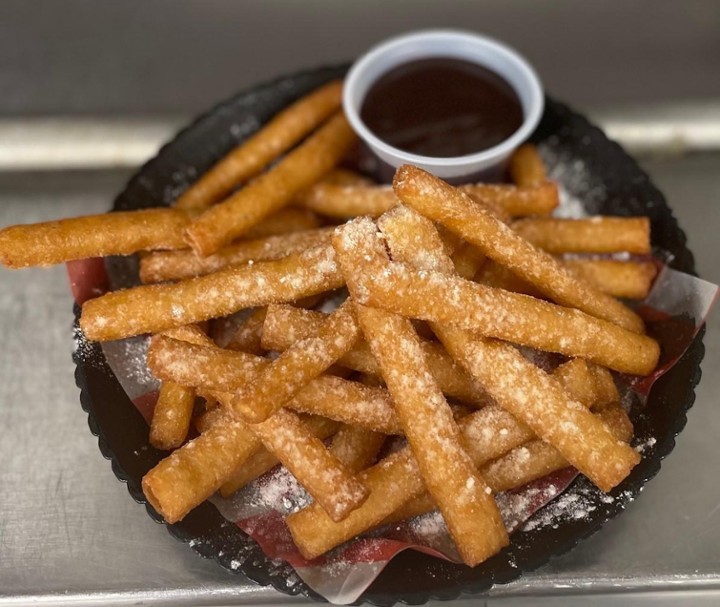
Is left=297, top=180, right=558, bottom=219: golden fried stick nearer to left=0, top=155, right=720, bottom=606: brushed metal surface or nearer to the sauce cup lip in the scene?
the sauce cup lip

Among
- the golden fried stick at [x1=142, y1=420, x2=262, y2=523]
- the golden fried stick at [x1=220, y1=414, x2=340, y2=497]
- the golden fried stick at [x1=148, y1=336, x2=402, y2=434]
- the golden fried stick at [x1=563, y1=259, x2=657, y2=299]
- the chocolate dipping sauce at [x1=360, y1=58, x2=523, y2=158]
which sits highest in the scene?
the chocolate dipping sauce at [x1=360, y1=58, x2=523, y2=158]

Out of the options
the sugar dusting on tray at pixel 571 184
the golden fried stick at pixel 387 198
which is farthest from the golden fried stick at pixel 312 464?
the sugar dusting on tray at pixel 571 184

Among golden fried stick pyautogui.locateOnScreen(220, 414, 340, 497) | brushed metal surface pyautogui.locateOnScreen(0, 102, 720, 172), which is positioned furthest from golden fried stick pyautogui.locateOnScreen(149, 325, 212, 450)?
brushed metal surface pyautogui.locateOnScreen(0, 102, 720, 172)

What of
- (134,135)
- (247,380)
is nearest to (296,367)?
(247,380)

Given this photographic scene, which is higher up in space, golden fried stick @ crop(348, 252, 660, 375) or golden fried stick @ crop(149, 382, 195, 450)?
golden fried stick @ crop(348, 252, 660, 375)

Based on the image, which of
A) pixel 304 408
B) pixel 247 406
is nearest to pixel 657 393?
pixel 304 408

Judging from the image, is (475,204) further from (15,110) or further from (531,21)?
(15,110)

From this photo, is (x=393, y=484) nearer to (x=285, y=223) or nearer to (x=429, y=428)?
(x=429, y=428)
